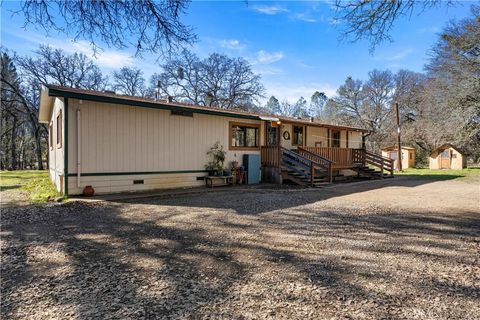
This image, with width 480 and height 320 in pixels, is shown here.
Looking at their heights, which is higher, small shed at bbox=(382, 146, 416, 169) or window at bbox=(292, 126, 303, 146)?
window at bbox=(292, 126, 303, 146)

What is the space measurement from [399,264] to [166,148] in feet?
25.0

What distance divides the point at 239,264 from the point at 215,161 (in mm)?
7516

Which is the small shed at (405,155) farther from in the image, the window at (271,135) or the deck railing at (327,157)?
the window at (271,135)

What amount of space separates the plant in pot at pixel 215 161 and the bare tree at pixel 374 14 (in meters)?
6.37

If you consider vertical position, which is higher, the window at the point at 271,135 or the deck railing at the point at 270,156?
the window at the point at 271,135

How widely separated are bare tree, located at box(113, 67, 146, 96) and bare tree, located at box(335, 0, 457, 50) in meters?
28.5

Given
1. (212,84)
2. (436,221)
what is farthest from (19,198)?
(212,84)

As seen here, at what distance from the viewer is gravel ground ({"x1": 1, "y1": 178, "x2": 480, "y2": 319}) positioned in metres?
2.38

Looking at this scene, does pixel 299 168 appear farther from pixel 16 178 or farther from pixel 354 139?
pixel 16 178

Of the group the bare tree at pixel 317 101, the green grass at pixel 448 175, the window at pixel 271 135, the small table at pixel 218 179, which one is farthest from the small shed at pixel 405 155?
the bare tree at pixel 317 101

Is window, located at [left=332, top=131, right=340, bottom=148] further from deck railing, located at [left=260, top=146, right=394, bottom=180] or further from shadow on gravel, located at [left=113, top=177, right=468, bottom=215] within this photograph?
shadow on gravel, located at [left=113, top=177, right=468, bottom=215]

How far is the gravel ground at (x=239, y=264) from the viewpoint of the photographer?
238cm

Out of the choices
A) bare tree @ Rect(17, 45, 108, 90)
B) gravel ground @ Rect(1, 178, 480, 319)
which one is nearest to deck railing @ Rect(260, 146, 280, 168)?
gravel ground @ Rect(1, 178, 480, 319)

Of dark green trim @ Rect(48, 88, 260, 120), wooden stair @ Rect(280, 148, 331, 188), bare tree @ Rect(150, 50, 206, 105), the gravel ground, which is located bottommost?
the gravel ground
